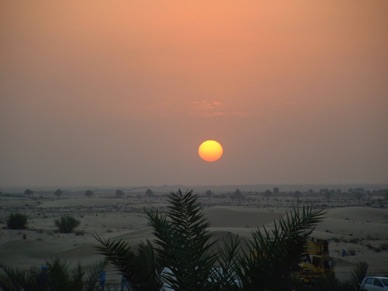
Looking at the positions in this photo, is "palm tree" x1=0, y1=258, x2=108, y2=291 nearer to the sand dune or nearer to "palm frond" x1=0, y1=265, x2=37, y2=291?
"palm frond" x1=0, y1=265, x2=37, y2=291

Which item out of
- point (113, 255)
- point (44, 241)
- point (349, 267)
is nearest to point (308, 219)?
point (113, 255)

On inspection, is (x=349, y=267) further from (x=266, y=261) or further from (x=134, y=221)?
(x=134, y=221)

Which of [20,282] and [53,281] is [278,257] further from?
[20,282]

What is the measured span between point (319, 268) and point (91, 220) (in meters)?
55.0

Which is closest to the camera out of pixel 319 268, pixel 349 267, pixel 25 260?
pixel 319 268

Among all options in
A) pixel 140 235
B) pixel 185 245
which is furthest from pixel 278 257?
pixel 140 235

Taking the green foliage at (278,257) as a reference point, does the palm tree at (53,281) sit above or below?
below

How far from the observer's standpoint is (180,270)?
7785 mm

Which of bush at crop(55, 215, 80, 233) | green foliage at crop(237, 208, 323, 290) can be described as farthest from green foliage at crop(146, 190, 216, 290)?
bush at crop(55, 215, 80, 233)

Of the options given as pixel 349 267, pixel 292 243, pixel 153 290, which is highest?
pixel 292 243

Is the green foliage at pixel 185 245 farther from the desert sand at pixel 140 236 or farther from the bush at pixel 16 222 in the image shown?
the bush at pixel 16 222

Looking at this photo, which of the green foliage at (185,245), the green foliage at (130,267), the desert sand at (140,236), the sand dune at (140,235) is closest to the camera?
the green foliage at (185,245)

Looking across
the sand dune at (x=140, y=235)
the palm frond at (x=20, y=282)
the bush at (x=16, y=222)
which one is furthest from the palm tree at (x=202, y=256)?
the bush at (x=16, y=222)

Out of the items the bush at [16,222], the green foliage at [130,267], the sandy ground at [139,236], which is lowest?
the sandy ground at [139,236]
